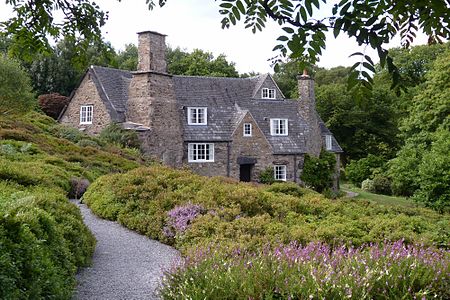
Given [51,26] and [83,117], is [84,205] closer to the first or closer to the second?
[51,26]

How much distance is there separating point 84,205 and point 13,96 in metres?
12.7

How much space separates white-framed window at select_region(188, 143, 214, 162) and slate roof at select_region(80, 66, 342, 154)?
46 cm

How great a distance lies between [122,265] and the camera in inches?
327

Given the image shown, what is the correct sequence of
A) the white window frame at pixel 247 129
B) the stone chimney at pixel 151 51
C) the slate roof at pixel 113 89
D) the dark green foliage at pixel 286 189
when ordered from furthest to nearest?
the white window frame at pixel 247 129 → the slate roof at pixel 113 89 → the stone chimney at pixel 151 51 → the dark green foliage at pixel 286 189

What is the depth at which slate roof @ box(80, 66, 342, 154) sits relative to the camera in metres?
27.9

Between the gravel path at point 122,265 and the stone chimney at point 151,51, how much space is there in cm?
1595

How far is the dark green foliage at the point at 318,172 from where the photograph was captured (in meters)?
29.7

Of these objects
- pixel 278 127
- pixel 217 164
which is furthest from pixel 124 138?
pixel 278 127

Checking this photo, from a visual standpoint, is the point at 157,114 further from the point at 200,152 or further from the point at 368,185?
the point at 368,185

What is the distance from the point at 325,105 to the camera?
143 ft

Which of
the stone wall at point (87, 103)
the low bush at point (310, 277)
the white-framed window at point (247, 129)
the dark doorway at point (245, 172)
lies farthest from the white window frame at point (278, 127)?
the low bush at point (310, 277)

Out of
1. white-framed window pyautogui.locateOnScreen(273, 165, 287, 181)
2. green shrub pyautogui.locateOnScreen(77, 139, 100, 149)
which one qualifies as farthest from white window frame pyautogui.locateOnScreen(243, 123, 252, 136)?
green shrub pyautogui.locateOnScreen(77, 139, 100, 149)

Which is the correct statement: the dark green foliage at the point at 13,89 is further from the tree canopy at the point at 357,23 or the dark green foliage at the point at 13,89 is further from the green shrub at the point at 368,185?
the green shrub at the point at 368,185

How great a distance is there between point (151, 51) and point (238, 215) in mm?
17428
